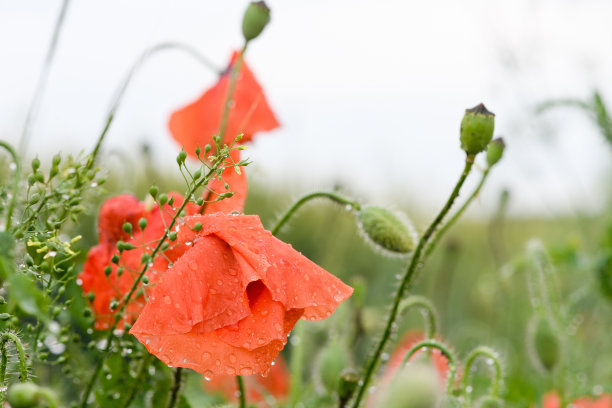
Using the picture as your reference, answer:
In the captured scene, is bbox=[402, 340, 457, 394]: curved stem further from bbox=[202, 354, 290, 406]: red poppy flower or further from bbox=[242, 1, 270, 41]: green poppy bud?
bbox=[202, 354, 290, 406]: red poppy flower

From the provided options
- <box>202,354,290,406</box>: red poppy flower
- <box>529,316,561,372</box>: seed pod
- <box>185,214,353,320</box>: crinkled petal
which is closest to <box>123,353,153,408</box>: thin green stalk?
<box>185,214,353,320</box>: crinkled petal

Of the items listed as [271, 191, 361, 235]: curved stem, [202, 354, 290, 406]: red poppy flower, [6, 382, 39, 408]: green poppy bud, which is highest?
[271, 191, 361, 235]: curved stem

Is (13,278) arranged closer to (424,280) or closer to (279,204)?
(279,204)

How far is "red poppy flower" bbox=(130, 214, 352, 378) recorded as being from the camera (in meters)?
0.54

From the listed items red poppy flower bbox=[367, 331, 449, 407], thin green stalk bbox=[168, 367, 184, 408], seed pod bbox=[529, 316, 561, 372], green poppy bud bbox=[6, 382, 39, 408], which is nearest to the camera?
green poppy bud bbox=[6, 382, 39, 408]

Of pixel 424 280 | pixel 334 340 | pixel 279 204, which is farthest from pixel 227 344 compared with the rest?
pixel 424 280

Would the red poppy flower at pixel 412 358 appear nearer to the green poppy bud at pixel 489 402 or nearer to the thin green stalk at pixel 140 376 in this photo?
the green poppy bud at pixel 489 402

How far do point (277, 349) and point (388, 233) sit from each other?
0.18 m

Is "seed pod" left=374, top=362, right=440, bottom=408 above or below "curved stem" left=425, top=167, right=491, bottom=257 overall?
below

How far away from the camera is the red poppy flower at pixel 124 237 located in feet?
2.19

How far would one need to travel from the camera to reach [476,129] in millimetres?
609

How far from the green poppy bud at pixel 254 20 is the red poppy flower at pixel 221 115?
99 millimetres

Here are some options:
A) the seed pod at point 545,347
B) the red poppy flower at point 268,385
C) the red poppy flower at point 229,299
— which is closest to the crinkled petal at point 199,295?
the red poppy flower at point 229,299

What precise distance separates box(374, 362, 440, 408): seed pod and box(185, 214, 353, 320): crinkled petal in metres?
0.07
